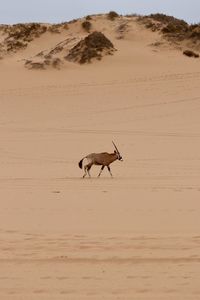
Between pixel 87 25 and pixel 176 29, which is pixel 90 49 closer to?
pixel 87 25

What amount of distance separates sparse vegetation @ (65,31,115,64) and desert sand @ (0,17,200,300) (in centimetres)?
51

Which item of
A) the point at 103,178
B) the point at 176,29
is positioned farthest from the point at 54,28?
the point at 103,178

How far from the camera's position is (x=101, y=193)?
12641mm

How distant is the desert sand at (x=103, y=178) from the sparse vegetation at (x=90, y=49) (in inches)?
20.0

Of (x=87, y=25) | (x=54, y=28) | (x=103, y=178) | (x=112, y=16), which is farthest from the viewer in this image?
(x=112, y=16)

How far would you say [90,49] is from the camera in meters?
35.8

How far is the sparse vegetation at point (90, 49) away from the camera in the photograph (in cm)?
3578

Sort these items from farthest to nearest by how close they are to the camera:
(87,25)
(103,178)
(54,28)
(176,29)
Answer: (54,28), (87,25), (176,29), (103,178)

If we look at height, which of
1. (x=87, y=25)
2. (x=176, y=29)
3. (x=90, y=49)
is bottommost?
(x=90, y=49)

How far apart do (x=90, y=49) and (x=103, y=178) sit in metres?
21.0

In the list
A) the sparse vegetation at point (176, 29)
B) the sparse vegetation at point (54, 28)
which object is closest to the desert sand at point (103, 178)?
the sparse vegetation at point (176, 29)

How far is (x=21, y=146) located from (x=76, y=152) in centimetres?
214

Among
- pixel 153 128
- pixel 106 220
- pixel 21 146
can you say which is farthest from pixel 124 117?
pixel 106 220

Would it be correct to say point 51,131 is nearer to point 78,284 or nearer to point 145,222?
point 145,222
